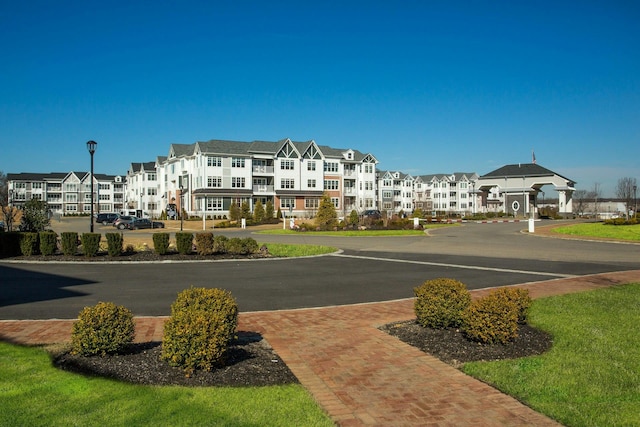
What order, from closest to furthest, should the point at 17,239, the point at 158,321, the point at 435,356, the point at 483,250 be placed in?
the point at 435,356
the point at 158,321
the point at 17,239
the point at 483,250

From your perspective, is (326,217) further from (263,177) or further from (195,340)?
(195,340)

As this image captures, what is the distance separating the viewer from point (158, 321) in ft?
29.1

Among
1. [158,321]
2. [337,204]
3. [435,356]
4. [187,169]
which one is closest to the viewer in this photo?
[435,356]

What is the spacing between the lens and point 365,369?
607cm

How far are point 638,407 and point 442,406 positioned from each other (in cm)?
188

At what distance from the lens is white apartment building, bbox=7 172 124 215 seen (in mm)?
117312

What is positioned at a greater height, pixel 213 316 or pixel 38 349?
pixel 213 316

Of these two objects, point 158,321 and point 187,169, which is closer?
point 158,321

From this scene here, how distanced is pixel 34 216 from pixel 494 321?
27776mm

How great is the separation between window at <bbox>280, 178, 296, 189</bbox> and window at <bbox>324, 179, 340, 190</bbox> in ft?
20.3

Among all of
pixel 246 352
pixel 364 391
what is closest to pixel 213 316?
pixel 246 352

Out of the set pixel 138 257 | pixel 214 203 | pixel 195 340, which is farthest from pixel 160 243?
pixel 214 203

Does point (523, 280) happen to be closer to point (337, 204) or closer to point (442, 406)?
point (442, 406)

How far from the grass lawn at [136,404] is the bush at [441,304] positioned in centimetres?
315
